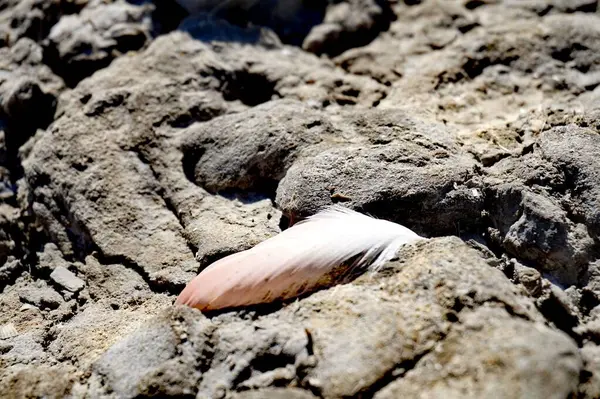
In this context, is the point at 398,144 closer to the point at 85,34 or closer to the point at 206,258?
the point at 206,258

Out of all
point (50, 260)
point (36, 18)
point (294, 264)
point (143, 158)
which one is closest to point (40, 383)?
point (50, 260)


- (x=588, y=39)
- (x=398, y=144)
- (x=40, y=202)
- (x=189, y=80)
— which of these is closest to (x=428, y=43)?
(x=588, y=39)

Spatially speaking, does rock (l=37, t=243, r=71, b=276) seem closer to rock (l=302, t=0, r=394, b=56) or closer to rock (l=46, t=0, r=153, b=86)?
rock (l=46, t=0, r=153, b=86)

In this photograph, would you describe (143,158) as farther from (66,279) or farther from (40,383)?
(40,383)

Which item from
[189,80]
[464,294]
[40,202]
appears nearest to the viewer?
[464,294]

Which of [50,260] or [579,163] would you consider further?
[50,260]
